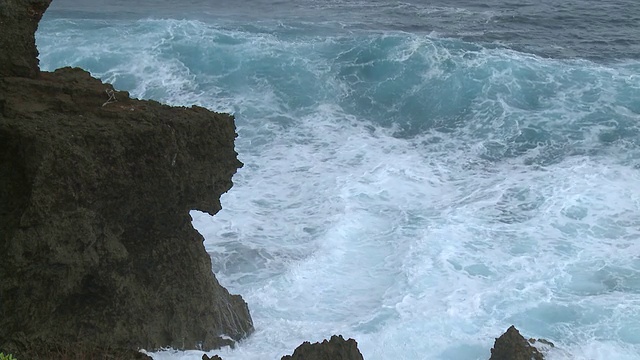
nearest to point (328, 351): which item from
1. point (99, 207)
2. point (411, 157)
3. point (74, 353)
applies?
point (74, 353)

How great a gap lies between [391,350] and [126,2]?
2483 centimetres

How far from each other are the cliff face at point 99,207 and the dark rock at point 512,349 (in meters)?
4.17

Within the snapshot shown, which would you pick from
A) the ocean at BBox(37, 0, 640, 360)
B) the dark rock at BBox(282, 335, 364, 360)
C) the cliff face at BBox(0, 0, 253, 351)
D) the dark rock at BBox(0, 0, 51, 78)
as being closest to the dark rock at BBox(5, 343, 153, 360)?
the cliff face at BBox(0, 0, 253, 351)

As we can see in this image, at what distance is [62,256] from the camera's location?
9.34 meters

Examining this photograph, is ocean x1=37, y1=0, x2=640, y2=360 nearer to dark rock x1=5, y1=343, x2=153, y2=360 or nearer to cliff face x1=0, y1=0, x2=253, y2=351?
cliff face x1=0, y1=0, x2=253, y2=351

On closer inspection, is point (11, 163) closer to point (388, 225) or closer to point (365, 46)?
point (388, 225)

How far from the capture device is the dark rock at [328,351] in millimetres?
9375

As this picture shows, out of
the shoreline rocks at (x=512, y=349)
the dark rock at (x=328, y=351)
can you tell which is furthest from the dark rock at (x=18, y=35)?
the shoreline rocks at (x=512, y=349)

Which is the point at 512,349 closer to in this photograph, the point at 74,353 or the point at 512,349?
the point at 512,349

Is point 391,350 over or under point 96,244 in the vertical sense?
under

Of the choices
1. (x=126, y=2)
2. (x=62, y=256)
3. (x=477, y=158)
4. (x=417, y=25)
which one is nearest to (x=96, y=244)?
(x=62, y=256)

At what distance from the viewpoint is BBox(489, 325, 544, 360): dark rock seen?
440 inches

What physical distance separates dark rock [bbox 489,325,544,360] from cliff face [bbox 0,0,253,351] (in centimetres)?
417

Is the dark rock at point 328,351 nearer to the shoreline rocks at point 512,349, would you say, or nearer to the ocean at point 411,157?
the ocean at point 411,157
